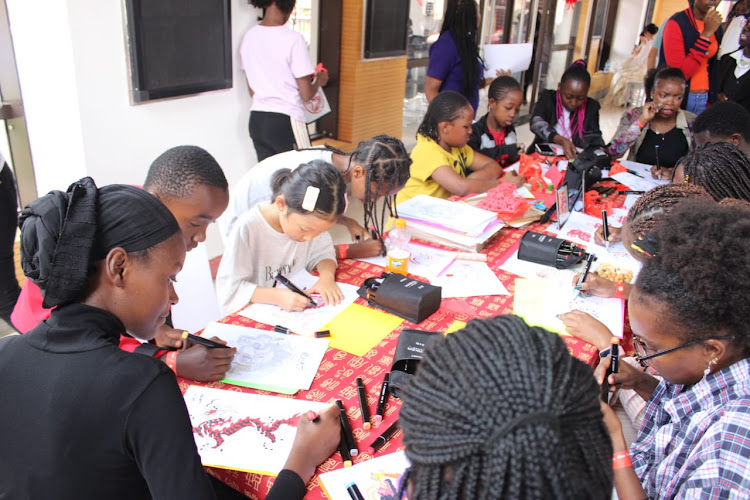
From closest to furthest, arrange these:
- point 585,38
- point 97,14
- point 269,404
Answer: point 269,404, point 97,14, point 585,38

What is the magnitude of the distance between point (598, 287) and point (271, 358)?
3.66 ft

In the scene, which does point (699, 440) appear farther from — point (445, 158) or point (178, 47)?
point (178, 47)

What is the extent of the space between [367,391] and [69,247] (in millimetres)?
721

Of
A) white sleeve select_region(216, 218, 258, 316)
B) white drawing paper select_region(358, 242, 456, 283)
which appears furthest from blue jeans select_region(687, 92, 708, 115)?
white sleeve select_region(216, 218, 258, 316)

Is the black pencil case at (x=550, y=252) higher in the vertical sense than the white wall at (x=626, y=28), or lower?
lower

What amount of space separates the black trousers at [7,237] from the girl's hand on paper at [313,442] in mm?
1568

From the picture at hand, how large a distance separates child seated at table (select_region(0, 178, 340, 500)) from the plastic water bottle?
1.05m

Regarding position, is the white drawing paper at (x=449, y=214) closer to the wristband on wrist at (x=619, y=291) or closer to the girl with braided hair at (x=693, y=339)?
the wristband on wrist at (x=619, y=291)

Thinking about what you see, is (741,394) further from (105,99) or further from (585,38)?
(585,38)

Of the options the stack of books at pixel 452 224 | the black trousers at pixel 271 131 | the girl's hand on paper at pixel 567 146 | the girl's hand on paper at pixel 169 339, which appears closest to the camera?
the girl's hand on paper at pixel 169 339

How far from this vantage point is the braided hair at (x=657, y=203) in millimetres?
1791

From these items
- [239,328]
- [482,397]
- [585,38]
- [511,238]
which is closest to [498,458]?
[482,397]

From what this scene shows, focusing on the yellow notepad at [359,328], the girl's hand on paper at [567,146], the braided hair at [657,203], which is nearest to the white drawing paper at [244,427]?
the yellow notepad at [359,328]

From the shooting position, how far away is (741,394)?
1.05 m
